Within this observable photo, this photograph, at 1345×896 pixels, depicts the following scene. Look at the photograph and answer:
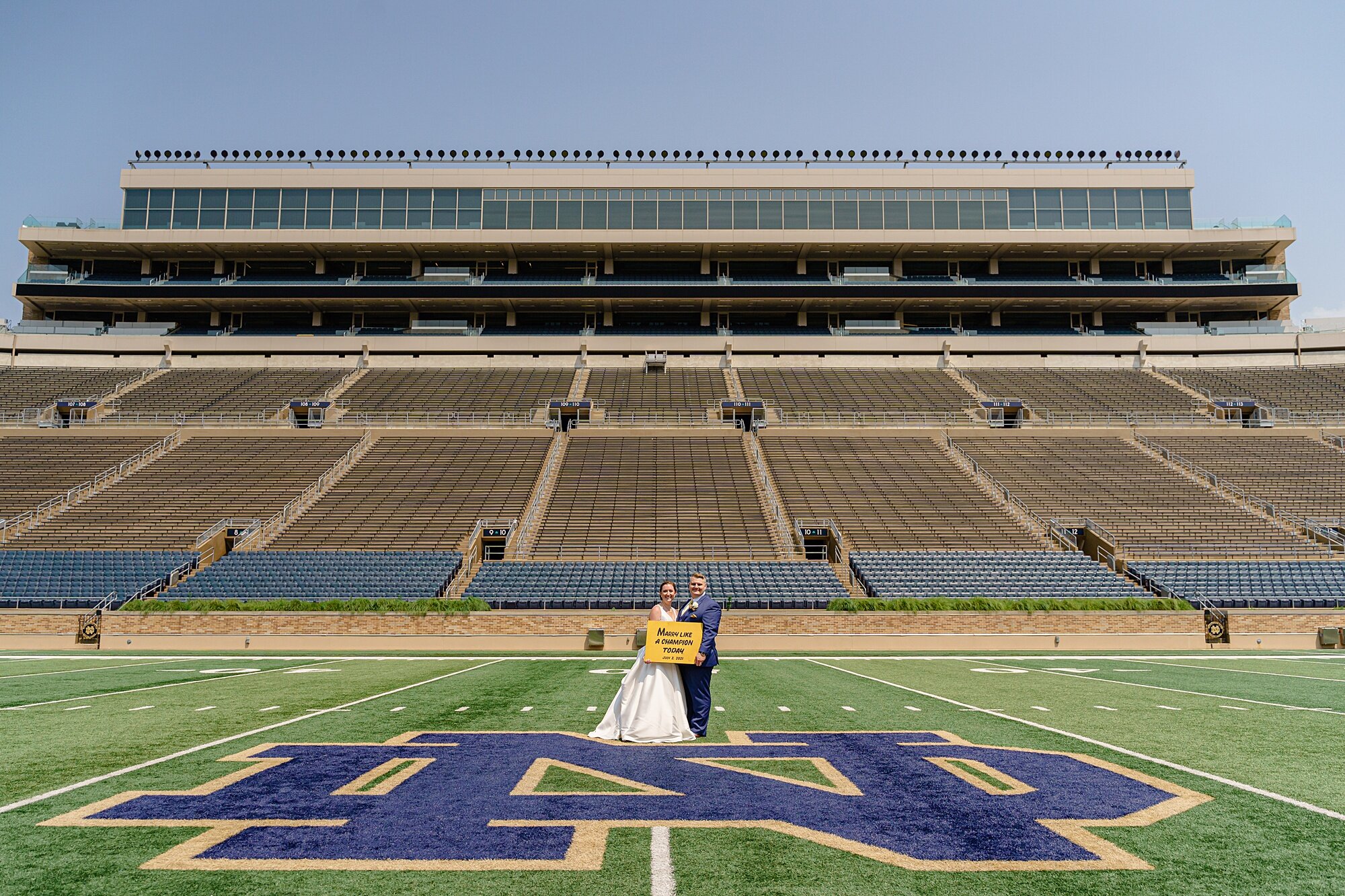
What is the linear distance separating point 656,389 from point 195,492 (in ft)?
75.1

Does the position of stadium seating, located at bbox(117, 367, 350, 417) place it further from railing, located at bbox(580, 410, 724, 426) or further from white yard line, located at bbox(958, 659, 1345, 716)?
white yard line, located at bbox(958, 659, 1345, 716)

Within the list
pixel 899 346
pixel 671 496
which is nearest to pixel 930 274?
pixel 899 346

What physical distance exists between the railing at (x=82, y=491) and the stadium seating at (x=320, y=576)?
9.39 m

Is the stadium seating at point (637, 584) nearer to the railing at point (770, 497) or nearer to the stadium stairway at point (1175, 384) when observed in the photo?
the railing at point (770, 497)

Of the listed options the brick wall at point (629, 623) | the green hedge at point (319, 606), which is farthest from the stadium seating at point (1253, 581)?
the green hedge at point (319, 606)

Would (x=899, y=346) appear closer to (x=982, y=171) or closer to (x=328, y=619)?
(x=982, y=171)

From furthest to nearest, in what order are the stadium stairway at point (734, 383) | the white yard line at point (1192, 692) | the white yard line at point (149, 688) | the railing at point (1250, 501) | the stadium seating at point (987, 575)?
the stadium stairway at point (734, 383), the railing at point (1250, 501), the stadium seating at point (987, 575), the white yard line at point (149, 688), the white yard line at point (1192, 692)

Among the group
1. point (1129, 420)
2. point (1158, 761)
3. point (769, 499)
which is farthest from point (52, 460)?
point (1129, 420)

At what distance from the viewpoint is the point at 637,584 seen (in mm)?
24000

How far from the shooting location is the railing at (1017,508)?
27641 millimetres

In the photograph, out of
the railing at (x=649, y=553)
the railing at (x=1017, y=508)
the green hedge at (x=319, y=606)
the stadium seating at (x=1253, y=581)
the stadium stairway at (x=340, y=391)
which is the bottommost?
the green hedge at (x=319, y=606)

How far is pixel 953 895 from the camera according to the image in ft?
13.7

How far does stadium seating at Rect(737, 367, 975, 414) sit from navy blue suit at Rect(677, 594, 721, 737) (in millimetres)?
32436

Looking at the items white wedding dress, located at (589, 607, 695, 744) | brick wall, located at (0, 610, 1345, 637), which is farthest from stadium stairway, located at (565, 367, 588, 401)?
white wedding dress, located at (589, 607, 695, 744)
